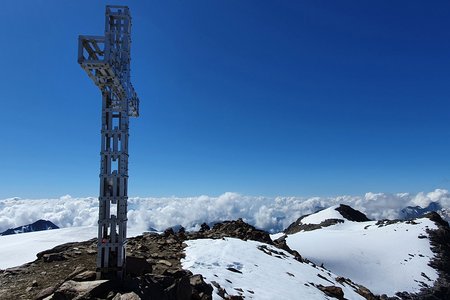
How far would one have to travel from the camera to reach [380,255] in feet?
262

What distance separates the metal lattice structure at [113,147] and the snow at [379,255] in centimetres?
5845

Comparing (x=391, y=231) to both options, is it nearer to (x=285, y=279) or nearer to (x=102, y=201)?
(x=285, y=279)

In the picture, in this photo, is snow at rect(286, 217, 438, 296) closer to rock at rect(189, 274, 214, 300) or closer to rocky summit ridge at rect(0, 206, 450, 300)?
rocky summit ridge at rect(0, 206, 450, 300)

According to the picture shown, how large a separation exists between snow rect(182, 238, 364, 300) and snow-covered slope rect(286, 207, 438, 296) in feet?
126

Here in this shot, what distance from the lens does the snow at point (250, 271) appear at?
21.2 metres

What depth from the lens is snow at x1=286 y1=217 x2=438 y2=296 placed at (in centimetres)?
6588

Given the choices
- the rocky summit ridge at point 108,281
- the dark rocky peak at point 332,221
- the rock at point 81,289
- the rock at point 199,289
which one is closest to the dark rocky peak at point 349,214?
the dark rocky peak at point 332,221

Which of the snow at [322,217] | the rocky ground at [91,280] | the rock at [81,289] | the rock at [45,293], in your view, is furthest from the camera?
the snow at [322,217]

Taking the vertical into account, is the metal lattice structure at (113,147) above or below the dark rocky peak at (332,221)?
above

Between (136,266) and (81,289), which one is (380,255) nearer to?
(136,266)

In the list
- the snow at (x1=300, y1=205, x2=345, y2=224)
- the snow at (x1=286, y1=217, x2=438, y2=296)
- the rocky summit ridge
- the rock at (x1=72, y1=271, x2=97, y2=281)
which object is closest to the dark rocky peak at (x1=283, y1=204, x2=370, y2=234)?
the snow at (x1=300, y1=205, x2=345, y2=224)

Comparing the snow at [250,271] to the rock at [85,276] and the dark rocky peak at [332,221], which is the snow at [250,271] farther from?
the dark rocky peak at [332,221]

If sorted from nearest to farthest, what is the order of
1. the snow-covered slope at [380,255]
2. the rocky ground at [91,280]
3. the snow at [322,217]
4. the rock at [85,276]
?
the rocky ground at [91,280]
the rock at [85,276]
the snow-covered slope at [380,255]
the snow at [322,217]

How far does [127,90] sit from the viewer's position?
604 inches
